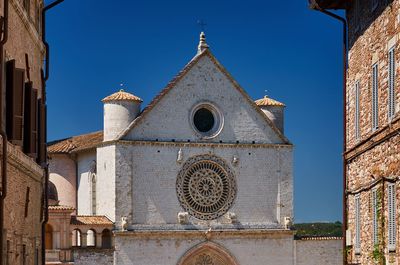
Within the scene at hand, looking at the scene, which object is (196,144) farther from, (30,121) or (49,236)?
(30,121)

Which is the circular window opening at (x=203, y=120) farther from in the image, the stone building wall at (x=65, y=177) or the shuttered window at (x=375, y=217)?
the shuttered window at (x=375, y=217)

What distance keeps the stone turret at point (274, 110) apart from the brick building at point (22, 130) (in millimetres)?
28471

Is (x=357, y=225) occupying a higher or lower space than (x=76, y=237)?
lower

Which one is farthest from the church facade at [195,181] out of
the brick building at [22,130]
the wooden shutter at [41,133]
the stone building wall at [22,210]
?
the stone building wall at [22,210]

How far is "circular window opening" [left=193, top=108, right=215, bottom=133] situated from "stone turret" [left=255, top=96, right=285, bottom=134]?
3525 millimetres

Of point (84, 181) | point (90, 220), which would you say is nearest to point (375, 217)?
point (90, 220)

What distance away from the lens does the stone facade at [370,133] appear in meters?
19.0

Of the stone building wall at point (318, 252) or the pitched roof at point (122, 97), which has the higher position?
the pitched roof at point (122, 97)

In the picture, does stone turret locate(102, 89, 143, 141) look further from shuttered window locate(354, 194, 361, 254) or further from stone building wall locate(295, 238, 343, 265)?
shuttered window locate(354, 194, 361, 254)

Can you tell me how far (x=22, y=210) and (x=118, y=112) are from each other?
2933 cm

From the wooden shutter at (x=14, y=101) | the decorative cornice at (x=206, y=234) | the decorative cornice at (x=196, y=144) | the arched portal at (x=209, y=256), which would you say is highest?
the decorative cornice at (x=196, y=144)

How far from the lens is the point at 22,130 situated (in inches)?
777

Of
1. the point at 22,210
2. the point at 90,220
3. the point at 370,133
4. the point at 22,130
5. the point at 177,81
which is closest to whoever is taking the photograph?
the point at 22,130

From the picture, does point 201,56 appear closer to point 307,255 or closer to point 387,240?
point 307,255
